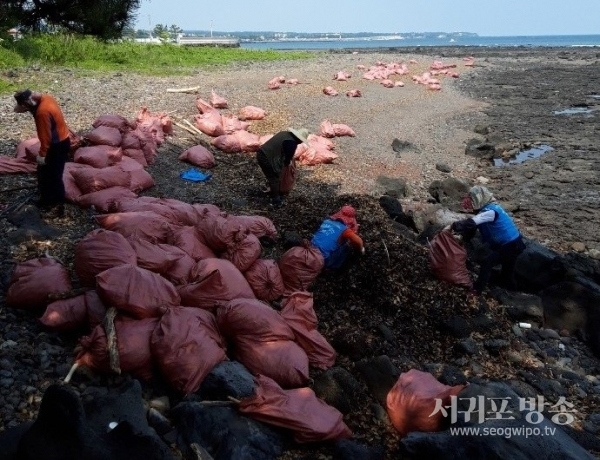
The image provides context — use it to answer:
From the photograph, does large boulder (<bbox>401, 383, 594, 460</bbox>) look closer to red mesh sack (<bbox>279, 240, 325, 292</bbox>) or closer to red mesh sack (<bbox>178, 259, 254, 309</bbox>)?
red mesh sack (<bbox>178, 259, 254, 309</bbox>)

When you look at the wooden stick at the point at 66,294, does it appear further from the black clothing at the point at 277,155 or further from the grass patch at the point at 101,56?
the grass patch at the point at 101,56

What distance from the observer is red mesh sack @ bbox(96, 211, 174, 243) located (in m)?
4.62

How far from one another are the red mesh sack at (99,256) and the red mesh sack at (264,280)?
113cm

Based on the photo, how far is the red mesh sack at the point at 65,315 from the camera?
142 inches

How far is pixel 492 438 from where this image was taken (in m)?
2.68

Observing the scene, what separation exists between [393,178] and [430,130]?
496 centimetres

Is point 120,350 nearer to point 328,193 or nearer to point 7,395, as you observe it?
point 7,395

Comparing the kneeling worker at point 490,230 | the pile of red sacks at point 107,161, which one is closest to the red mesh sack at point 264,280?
the pile of red sacks at point 107,161

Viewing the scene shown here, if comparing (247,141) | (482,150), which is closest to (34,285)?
(247,141)

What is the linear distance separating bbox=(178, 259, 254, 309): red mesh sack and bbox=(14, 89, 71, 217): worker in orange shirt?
2.30 metres

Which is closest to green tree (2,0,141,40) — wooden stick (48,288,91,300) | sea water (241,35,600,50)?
wooden stick (48,288,91,300)

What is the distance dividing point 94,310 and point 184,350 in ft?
2.57

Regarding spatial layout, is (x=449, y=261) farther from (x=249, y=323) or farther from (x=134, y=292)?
(x=134, y=292)

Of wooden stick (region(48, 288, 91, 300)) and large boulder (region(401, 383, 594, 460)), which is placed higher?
wooden stick (region(48, 288, 91, 300))
